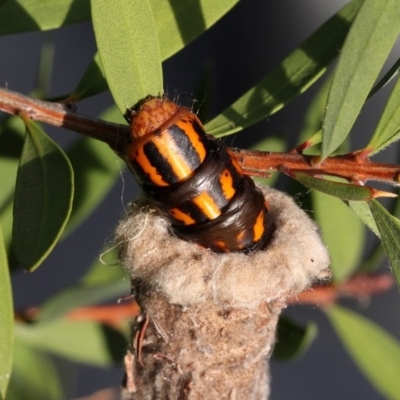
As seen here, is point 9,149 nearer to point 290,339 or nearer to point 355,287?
point 290,339

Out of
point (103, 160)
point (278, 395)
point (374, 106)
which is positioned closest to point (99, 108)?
point (374, 106)

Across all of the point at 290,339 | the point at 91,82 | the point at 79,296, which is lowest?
the point at 290,339

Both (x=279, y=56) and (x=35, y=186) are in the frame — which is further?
(x=279, y=56)

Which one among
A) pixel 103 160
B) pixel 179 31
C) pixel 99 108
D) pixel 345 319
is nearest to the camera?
pixel 179 31

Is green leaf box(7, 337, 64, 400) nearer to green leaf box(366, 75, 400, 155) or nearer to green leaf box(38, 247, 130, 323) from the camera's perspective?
green leaf box(38, 247, 130, 323)

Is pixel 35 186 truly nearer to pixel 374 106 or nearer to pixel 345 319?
pixel 345 319

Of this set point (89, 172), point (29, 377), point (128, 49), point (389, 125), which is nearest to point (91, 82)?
point (128, 49)

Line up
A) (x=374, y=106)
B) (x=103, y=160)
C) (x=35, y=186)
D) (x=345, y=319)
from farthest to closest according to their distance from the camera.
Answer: (x=374, y=106) → (x=345, y=319) → (x=103, y=160) → (x=35, y=186)
